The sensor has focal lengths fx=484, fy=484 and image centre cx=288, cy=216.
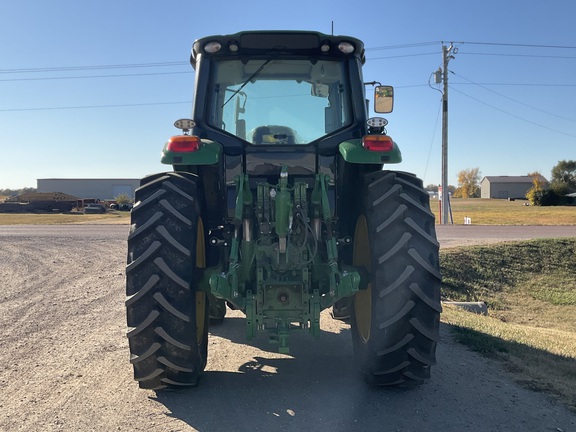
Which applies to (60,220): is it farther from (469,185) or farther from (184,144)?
(469,185)

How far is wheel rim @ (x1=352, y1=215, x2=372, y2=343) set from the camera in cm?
415

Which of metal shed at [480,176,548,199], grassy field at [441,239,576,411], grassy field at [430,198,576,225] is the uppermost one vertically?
metal shed at [480,176,548,199]

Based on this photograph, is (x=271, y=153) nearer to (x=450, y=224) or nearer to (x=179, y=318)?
(x=179, y=318)

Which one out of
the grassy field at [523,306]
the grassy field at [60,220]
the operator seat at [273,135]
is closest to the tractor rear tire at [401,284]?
the operator seat at [273,135]

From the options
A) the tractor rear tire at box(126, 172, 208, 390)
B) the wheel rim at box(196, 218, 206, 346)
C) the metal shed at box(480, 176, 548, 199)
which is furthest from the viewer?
the metal shed at box(480, 176, 548, 199)

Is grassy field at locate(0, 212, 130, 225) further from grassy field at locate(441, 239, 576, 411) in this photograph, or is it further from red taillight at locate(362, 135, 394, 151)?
red taillight at locate(362, 135, 394, 151)

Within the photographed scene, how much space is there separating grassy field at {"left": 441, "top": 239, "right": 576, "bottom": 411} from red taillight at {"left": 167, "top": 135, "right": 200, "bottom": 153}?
11.4 ft

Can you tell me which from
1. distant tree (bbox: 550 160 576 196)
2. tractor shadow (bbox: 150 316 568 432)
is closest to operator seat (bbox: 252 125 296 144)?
tractor shadow (bbox: 150 316 568 432)

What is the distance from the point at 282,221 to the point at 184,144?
102 cm

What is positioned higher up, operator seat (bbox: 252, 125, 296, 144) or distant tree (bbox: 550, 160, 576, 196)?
distant tree (bbox: 550, 160, 576, 196)

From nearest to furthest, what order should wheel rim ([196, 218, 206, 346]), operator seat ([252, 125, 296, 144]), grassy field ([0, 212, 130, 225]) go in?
wheel rim ([196, 218, 206, 346])
operator seat ([252, 125, 296, 144])
grassy field ([0, 212, 130, 225])

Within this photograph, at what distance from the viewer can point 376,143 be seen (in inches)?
155

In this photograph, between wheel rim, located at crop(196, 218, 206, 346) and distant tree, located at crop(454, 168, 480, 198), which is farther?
distant tree, located at crop(454, 168, 480, 198)

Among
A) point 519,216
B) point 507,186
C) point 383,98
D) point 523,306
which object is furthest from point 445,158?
point 507,186
